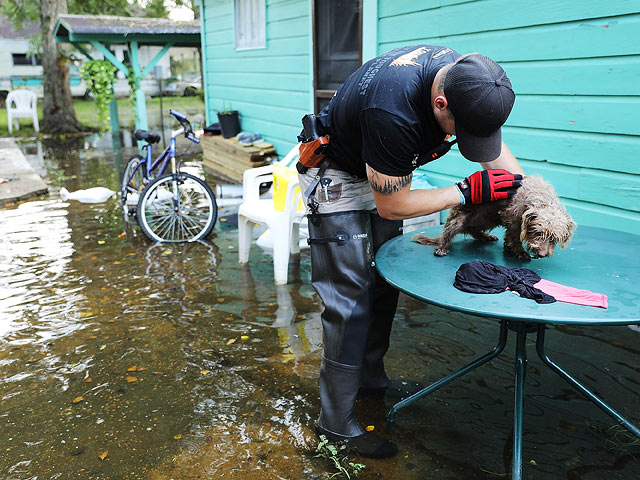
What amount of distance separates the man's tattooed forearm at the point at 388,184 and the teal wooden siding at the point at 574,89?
211 cm

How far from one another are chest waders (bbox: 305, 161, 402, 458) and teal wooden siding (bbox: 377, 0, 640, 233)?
2028 millimetres

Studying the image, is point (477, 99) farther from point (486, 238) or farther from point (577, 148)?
point (577, 148)

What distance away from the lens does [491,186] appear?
2.31m

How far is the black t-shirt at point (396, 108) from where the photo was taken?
2.11 meters

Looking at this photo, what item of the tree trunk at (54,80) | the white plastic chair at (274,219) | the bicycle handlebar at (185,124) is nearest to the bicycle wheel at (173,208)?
the bicycle handlebar at (185,124)

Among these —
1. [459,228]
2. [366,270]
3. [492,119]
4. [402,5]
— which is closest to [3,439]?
[366,270]

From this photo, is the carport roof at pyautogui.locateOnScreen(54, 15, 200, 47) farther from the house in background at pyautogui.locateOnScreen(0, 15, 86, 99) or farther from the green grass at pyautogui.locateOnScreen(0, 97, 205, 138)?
the house in background at pyautogui.locateOnScreen(0, 15, 86, 99)

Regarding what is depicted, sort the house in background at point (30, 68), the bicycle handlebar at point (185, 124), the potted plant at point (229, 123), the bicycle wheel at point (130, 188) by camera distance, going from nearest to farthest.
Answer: the bicycle handlebar at point (185, 124) → the bicycle wheel at point (130, 188) → the potted plant at point (229, 123) → the house in background at point (30, 68)

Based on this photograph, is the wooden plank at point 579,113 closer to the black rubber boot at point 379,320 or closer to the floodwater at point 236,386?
the floodwater at point 236,386

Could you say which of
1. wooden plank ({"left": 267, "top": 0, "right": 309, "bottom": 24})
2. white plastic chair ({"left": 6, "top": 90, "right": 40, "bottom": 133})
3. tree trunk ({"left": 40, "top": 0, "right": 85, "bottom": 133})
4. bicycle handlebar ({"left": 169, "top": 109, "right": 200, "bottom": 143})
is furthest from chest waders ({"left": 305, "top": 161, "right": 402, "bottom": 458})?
white plastic chair ({"left": 6, "top": 90, "right": 40, "bottom": 133})

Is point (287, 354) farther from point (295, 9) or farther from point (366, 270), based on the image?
point (295, 9)

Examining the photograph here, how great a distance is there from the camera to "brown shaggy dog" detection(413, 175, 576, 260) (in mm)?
2223

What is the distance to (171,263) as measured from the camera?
5.33 metres

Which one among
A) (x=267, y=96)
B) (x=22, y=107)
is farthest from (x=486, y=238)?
(x=22, y=107)
